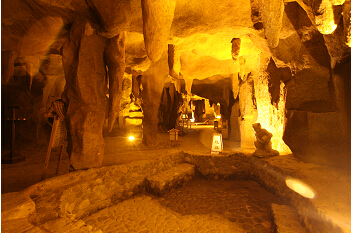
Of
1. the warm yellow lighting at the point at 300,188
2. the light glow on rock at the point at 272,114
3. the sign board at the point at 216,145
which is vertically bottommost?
the warm yellow lighting at the point at 300,188

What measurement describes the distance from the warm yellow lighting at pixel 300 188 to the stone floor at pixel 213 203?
0.10 metres

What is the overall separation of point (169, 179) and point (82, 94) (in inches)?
120

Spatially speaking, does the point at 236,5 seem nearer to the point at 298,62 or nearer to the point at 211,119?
the point at 298,62

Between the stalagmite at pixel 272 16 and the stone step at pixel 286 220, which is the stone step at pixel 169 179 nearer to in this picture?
the stone step at pixel 286 220

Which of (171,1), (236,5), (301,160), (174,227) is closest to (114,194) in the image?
(174,227)

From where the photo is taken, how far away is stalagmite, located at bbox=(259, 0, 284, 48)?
325cm

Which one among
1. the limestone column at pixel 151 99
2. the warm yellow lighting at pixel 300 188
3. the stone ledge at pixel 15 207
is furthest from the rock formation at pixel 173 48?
the limestone column at pixel 151 99

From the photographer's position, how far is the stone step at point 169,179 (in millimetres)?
5301

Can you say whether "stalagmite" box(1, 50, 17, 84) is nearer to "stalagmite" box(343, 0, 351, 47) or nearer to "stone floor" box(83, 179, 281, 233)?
"stone floor" box(83, 179, 281, 233)

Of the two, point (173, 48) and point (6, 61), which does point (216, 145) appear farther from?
point (6, 61)

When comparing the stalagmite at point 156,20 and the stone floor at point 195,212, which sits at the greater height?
the stalagmite at point 156,20

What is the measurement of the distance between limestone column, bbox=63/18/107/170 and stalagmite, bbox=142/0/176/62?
2.03 m

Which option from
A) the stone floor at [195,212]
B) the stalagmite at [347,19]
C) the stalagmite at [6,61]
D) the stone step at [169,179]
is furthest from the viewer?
the stalagmite at [6,61]

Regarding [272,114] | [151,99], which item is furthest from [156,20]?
[151,99]
